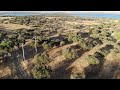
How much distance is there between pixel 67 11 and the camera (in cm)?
1116

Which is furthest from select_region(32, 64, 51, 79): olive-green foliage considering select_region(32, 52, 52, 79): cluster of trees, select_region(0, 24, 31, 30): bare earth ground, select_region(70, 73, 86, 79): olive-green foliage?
select_region(0, 24, 31, 30): bare earth ground

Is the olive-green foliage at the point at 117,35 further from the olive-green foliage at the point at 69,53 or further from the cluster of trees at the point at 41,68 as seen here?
the cluster of trees at the point at 41,68

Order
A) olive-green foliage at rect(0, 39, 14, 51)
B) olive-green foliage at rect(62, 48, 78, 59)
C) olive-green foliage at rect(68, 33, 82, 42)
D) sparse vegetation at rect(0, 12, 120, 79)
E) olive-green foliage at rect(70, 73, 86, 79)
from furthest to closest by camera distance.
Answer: olive-green foliage at rect(68, 33, 82, 42) < olive-green foliage at rect(62, 48, 78, 59) < olive-green foliage at rect(0, 39, 14, 51) < sparse vegetation at rect(0, 12, 120, 79) < olive-green foliage at rect(70, 73, 86, 79)

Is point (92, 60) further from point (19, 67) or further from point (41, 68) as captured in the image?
point (19, 67)

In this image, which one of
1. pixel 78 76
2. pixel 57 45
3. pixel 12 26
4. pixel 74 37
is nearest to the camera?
pixel 78 76

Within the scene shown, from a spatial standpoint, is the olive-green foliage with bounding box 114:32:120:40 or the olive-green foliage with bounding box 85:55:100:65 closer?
the olive-green foliage with bounding box 85:55:100:65

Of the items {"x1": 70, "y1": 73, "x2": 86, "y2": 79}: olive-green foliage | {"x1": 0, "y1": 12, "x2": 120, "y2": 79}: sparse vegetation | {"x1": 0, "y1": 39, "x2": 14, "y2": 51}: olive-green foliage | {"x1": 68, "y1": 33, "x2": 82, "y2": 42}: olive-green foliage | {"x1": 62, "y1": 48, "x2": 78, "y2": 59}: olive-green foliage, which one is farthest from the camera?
{"x1": 68, "y1": 33, "x2": 82, "y2": 42}: olive-green foliage

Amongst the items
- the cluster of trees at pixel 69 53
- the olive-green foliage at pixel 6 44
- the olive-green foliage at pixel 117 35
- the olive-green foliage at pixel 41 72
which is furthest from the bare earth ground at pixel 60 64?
the olive-green foliage at pixel 117 35

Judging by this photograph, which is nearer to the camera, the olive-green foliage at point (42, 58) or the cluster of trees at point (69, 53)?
the olive-green foliage at point (42, 58)

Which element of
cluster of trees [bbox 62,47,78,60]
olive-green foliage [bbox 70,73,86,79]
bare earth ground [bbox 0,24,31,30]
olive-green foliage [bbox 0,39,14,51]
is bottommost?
olive-green foliage [bbox 70,73,86,79]

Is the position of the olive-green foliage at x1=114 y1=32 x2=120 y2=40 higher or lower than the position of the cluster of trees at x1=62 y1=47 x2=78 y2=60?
higher

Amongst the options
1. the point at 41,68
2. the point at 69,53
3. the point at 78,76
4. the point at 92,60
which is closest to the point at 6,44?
the point at 41,68

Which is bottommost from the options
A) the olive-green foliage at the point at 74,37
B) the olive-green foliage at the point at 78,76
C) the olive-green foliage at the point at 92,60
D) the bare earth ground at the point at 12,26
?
the olive-green foliage at the point at 78,76

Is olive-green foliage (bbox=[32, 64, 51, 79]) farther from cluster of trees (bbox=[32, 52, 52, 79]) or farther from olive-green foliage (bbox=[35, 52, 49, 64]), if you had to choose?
olive-green foliage (bbox=[35, 52, 49, 64])
